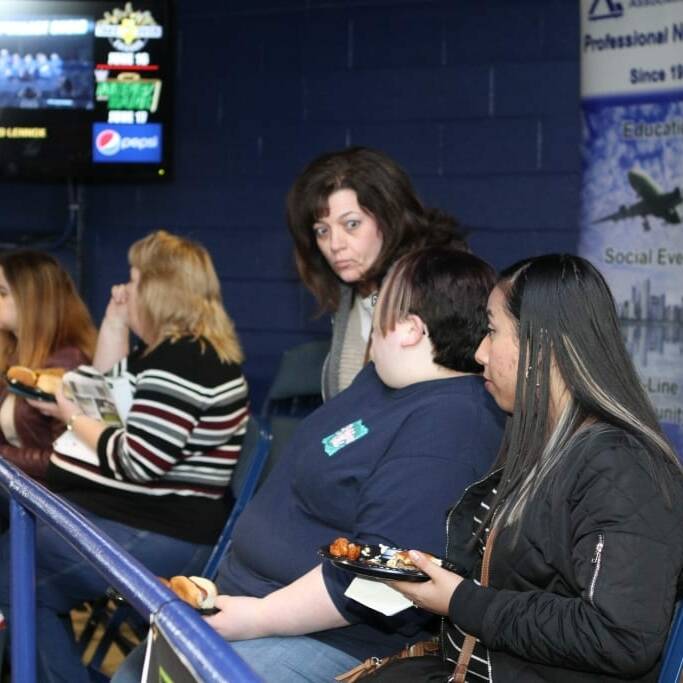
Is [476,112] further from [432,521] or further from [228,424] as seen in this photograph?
[432,521]

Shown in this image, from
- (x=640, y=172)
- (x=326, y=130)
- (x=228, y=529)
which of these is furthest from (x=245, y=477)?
(x=326, y=130)

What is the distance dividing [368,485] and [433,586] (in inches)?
11.3

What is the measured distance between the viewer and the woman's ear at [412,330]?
1981 mm

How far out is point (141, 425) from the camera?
275cm

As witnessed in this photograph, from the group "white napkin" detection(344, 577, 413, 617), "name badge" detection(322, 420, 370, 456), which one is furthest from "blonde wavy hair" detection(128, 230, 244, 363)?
"white napkin" detection(344, 577, 413, 617)

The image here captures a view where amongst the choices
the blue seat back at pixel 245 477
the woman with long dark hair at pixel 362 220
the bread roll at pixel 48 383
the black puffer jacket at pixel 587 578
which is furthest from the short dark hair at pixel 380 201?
the black puffer jacket at pixel 587 578

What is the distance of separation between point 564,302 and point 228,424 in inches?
53.4

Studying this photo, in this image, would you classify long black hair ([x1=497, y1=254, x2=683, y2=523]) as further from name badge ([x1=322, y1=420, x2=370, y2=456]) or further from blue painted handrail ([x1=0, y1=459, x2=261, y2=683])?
blue painted handrail ([x1=0, y1=459, x2=261, y2=683])

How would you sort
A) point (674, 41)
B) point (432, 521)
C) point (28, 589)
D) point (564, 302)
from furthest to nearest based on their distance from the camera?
point (674, 41), point (28, 589), point (432, 521), point (564, 302)

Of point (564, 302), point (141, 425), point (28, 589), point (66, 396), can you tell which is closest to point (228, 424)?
point (141, 425)

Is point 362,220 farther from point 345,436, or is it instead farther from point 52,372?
point 52,372

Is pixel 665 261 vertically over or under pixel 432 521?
over

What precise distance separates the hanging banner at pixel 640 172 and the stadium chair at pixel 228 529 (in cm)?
151

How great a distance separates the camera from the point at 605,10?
3.86 m
